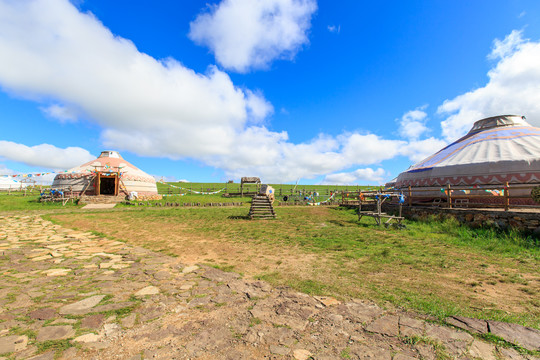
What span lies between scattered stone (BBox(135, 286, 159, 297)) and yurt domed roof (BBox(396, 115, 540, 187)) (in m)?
16.2

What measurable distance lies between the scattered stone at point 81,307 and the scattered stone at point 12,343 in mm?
524

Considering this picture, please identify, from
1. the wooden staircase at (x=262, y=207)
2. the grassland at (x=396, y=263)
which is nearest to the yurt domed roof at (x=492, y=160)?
the grassland at (x=396, y=263)

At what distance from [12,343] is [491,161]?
18.3 metres

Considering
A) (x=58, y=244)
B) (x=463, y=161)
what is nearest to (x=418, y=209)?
(x=463, y=161)

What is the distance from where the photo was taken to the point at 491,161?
42.1ft

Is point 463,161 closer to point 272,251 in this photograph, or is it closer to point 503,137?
point 503,137

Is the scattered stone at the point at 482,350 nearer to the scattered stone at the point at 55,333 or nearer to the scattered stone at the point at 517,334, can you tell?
the scattered stone at the point at 517,334

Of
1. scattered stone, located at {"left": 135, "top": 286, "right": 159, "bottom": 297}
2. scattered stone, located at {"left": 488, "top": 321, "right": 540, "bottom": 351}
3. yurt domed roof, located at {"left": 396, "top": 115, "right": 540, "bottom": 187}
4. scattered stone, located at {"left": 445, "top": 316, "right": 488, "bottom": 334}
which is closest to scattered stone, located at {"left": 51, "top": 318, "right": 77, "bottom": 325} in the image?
scattered stone, located at {"left": 135, "top": 286, "right": 159, "bottom": 297}

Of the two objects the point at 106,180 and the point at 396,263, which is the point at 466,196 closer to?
the point at 396,263

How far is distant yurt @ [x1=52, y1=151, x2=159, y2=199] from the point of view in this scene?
24375 mm

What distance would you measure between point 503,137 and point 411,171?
588 cm

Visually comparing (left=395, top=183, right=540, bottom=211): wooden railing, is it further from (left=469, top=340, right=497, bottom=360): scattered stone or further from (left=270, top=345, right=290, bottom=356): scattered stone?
(left=270, top=345, right=290, bottom=356): scattered stone

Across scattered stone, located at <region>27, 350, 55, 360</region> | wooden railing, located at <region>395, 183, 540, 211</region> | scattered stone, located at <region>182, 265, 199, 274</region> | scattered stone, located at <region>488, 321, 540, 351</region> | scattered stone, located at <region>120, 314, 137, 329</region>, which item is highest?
wooden railing, located at <region>395, 183, 540, 211</region>

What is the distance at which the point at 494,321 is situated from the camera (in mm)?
2750
